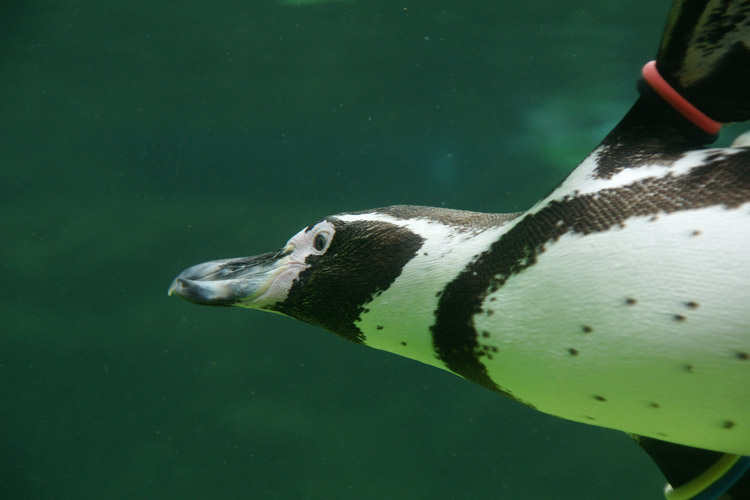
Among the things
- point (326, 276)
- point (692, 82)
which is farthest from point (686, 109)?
point (326, 276)

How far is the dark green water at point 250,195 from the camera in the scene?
19.1 feet

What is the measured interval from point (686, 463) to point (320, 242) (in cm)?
116

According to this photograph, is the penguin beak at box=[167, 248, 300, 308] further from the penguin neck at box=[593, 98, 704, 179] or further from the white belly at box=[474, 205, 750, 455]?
the penguin neck at box=[593, 98, 704, 179]

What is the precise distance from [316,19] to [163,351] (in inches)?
149

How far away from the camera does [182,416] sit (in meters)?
6.16

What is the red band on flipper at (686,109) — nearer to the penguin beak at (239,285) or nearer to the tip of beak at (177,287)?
the penguin beak at (239,285)

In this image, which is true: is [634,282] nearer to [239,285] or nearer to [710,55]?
[710,55]

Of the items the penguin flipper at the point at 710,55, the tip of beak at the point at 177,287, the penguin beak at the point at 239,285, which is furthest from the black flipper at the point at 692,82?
the tip of beak at the point at 177,287

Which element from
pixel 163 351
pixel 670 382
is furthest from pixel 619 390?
pixel 163 351

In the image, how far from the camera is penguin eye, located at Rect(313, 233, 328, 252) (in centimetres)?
170

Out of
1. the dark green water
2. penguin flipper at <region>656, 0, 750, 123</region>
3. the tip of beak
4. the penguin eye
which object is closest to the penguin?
penguin flipper at <region>656, 0, 750, 123</region>

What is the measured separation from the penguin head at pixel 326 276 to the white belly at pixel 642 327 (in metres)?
0.37

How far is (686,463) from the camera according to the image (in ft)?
5.21

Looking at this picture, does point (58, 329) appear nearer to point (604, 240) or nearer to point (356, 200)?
point (356, 200)
